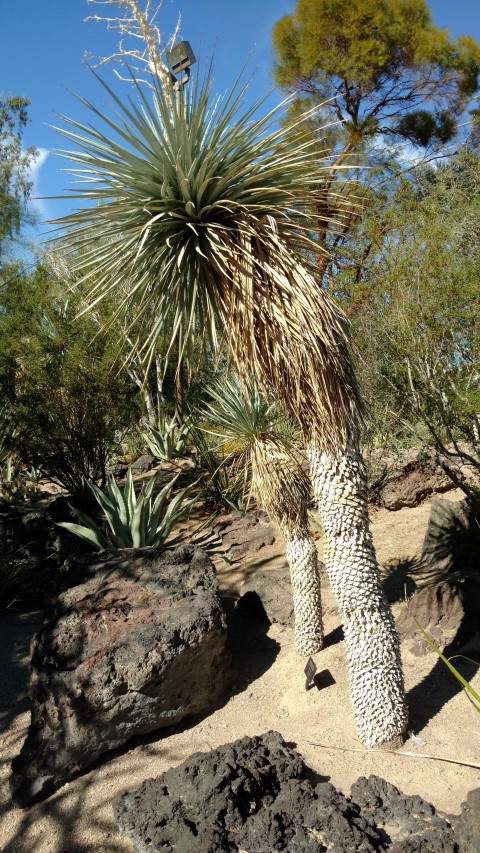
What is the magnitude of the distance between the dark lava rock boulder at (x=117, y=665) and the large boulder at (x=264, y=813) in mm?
839

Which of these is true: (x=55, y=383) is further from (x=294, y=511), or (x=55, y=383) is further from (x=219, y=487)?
(x=294, y=511)

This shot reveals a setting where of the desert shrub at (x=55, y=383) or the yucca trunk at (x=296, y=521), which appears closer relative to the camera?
the yucca trunk at (x=296, y=521)

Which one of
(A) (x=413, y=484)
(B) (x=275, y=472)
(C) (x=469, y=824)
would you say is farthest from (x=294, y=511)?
(A) (x=413, y=484)

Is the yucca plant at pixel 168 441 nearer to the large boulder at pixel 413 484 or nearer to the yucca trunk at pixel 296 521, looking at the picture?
the large boulder at pixel 413 484

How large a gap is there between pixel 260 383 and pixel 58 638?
2390 millimetres

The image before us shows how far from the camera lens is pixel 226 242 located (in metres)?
3.98

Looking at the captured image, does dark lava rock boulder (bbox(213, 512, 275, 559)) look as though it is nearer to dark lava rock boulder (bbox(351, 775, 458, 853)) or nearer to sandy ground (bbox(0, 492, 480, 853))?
sandy ground (bbox(0, 492, 480, 853))

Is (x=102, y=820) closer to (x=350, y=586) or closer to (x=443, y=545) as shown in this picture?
(x=350, y=586)

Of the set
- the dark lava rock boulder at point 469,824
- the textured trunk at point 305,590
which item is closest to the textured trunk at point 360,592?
the dark lava rock boulder at point 469,824

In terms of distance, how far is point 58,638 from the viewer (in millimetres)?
4977

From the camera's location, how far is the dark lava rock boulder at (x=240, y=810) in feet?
11.5

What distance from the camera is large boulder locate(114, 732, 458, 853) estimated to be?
11.4 ft

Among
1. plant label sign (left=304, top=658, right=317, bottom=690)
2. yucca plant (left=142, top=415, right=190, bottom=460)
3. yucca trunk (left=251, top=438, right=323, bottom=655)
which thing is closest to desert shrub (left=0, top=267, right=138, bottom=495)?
yucca plant (left=142, top=415, right=190, bottom=460)

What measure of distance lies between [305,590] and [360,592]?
164 cm
